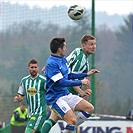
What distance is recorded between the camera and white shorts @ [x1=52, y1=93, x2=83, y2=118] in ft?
40.9

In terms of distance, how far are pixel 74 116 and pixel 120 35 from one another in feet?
173

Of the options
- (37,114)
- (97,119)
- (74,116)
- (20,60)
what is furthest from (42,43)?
(74,116)

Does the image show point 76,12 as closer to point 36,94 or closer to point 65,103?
point 36,94

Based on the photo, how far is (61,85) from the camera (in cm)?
1221

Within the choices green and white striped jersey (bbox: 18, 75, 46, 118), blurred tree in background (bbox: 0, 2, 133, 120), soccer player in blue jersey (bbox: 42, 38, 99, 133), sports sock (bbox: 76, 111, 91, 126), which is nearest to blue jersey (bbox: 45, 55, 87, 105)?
soccer player in blue jersey (bbox: 42, 38, 99, 133)

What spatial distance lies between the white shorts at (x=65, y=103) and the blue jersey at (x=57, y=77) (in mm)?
73

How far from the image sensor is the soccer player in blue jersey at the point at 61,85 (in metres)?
12.2

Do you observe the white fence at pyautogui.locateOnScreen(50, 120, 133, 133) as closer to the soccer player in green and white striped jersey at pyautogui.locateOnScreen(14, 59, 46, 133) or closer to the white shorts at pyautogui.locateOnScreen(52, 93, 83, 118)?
the soccer player in green and white striped jersey at pyautogui.locateOnScreen(14, 59, 46, 133)

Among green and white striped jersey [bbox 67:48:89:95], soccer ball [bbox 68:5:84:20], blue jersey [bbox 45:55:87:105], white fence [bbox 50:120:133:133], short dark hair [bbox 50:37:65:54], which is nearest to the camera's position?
blue jersey [bbox 45:55:87:105]

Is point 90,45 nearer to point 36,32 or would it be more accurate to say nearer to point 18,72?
point 18,72

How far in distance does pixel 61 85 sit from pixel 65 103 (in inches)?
18.1

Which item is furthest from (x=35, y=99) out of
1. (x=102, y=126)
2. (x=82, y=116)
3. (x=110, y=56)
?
(x=110, y=56)

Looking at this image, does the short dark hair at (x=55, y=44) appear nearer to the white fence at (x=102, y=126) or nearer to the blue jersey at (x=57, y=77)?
the blue jersey at (x=57, y=77)

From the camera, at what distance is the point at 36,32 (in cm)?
3550
